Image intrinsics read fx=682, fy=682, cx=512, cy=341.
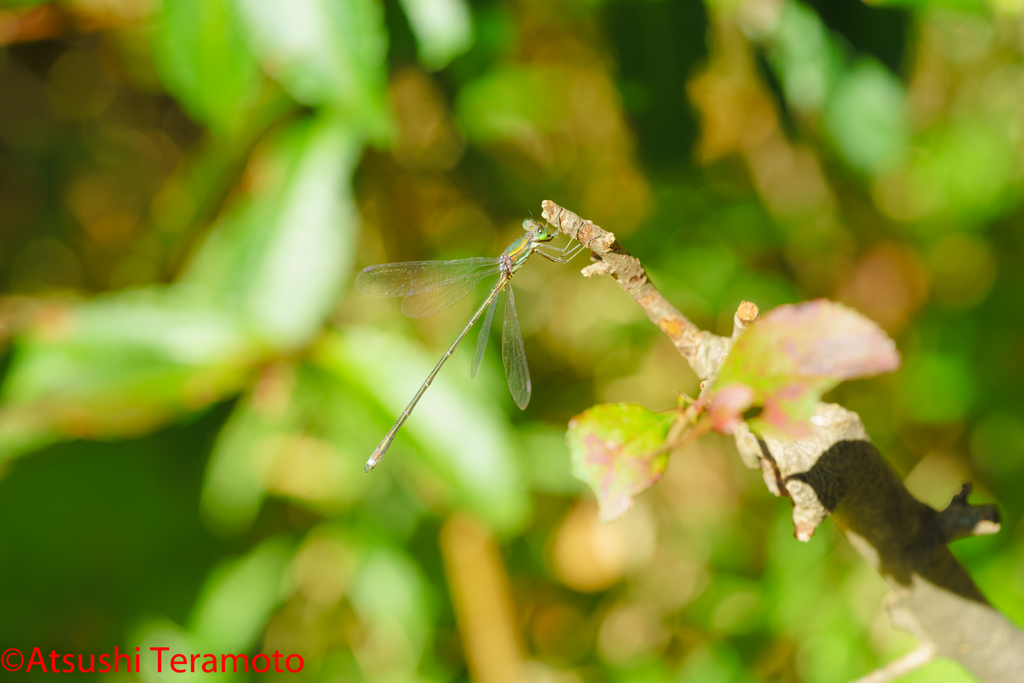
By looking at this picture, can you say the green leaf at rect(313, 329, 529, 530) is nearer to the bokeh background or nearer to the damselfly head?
the bokeh background

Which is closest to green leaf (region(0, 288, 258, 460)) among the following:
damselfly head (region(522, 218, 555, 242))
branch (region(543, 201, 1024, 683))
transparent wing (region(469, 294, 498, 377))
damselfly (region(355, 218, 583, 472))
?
damselfly (region(355, 218, 583, 472))

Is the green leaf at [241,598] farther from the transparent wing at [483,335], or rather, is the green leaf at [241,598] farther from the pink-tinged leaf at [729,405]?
the pink-tinged leaf at [729,405]

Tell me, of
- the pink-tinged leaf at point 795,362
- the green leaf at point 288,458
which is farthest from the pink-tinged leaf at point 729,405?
the green leaf at point 288,458

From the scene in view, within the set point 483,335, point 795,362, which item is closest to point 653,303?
point 795,362

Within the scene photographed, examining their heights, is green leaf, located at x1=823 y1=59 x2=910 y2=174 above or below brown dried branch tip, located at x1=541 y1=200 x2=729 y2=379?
above

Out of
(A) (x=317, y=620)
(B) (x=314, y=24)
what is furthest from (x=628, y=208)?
(A) (x=317, y=620)

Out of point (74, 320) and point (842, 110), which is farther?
point (74, 320)

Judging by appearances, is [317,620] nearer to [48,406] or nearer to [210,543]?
[210,543]
